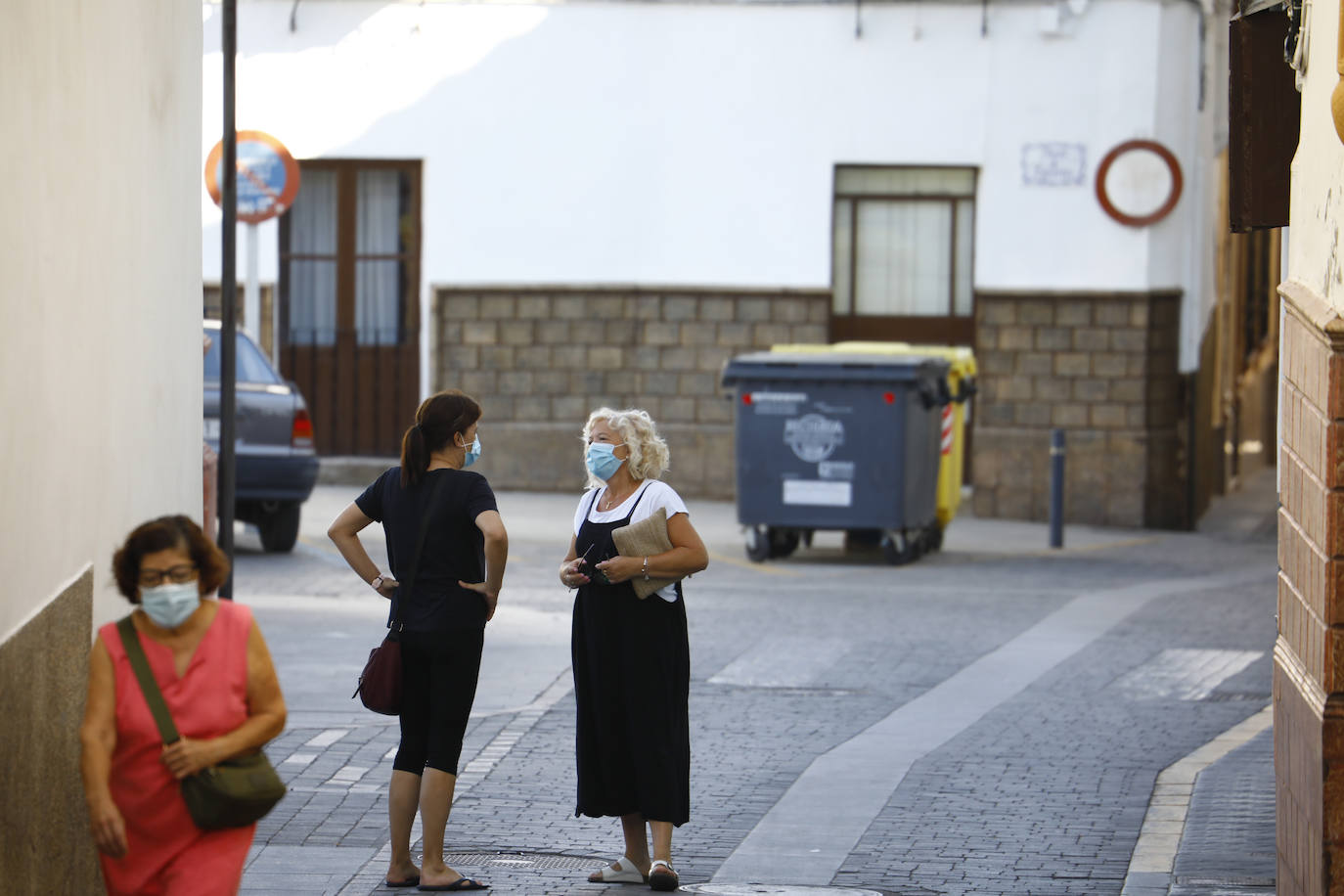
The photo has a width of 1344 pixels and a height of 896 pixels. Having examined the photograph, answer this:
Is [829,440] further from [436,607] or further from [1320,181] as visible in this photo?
[1320,181]

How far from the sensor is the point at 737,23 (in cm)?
2081

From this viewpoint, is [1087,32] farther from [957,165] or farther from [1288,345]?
[1288,345]

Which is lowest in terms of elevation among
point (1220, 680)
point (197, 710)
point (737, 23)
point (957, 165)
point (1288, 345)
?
point (1220, 680)

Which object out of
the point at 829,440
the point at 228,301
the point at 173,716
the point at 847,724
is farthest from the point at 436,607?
the point at 829,440

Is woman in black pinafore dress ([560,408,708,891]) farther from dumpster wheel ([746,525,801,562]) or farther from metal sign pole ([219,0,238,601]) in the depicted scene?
dumpster wheel ([746,525,801,562])

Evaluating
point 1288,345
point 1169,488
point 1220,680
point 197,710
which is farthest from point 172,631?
point 1169,488

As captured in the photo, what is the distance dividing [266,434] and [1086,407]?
8306mm

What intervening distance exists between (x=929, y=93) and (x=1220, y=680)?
33.8 feet

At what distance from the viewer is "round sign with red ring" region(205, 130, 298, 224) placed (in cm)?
1742

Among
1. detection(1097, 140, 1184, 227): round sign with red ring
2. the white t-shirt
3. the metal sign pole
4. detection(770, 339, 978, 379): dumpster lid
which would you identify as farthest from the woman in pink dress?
detection(1097, 140, 1184, 227): round sign with red ring

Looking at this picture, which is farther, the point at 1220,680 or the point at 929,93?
the point at 929,93

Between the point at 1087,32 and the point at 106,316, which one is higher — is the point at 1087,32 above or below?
above

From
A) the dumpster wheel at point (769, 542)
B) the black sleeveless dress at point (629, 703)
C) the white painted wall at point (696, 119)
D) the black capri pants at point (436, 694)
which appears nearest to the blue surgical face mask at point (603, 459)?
the black sleeveless dress at point (629, 703)

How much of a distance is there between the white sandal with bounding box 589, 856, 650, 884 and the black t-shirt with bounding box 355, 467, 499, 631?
87 centimetres
